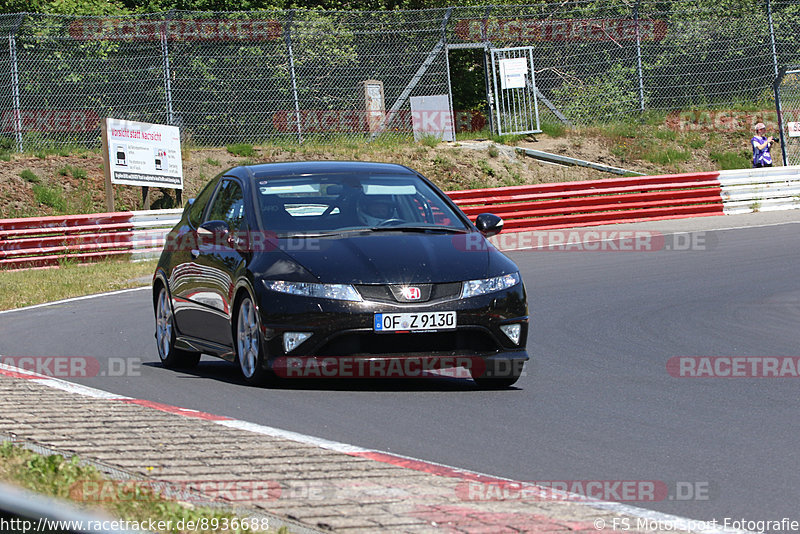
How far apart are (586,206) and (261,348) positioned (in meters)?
15.4

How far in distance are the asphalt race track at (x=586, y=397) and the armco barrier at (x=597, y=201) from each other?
742 cm

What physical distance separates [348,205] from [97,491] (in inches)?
182

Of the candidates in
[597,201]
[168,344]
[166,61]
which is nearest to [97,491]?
[168,344]

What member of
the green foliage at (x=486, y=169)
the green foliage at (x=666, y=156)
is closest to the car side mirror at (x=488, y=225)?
the green foliage at (x=486, y=169)

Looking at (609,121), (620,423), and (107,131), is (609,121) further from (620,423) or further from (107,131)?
(620,423)

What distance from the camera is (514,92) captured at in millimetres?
29250

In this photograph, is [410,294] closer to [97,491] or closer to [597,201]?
[97,491]

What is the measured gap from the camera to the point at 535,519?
4430mm

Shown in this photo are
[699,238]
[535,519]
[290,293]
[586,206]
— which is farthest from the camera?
[586,206]

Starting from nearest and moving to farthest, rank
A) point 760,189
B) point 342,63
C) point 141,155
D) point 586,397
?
point 586,397
point 760,189
point 141,155
point 342,63

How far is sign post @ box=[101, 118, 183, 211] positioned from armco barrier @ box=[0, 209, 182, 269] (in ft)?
5.99

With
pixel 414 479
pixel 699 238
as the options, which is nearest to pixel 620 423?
pixel 414 479

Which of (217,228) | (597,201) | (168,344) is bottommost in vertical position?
(597,201)

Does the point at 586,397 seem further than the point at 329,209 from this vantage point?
No
